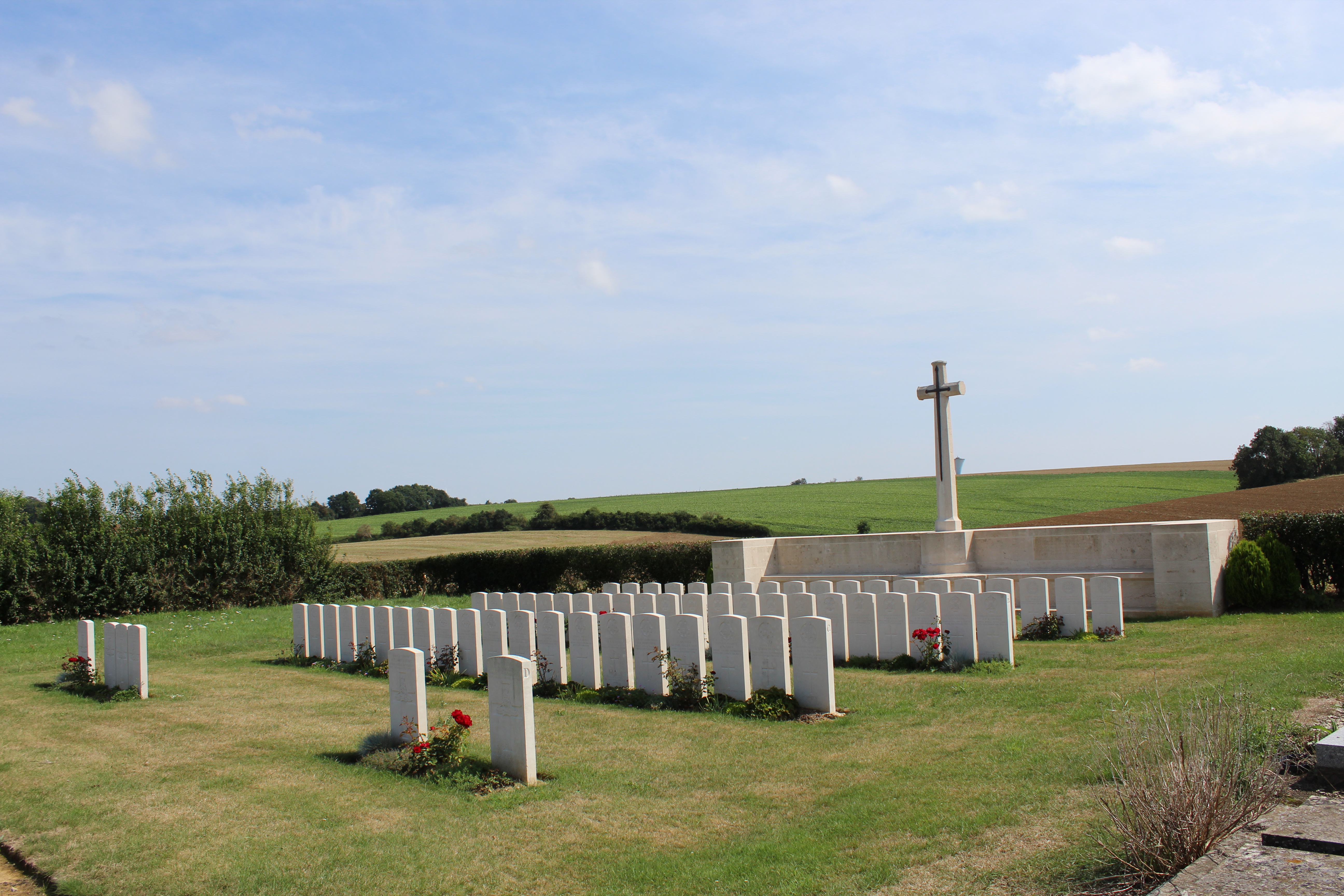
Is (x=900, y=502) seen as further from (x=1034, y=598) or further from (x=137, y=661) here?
(x=137, y=661)

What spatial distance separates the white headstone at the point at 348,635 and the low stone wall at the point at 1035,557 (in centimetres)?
744

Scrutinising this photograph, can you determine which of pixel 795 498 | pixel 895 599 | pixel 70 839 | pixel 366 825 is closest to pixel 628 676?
pixel 895 599

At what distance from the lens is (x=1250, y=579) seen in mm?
13633

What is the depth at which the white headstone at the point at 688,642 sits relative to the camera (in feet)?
30.0

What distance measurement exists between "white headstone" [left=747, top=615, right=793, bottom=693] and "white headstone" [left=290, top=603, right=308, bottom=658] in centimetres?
944

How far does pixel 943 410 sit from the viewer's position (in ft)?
57.5

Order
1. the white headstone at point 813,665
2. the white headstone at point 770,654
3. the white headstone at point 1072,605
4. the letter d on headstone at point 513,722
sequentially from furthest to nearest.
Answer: the white headstone at point 1072,605 → the white headstone at point 770,654 → the white headstone at point 813,665 → the letter d on headstone at point 513,722

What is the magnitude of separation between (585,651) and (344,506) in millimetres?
58010

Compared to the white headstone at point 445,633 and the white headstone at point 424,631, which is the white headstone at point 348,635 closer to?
the white headstone at point 424,631

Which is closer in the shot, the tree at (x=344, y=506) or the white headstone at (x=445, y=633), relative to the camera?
the white headstone at (x=445, y=633)

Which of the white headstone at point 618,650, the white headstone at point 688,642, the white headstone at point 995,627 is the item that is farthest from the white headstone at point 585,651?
the white headstone at point 995,627

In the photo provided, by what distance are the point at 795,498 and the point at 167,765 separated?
150 ft

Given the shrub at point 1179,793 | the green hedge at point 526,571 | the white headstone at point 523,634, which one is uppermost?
the shrub at point 1179,793

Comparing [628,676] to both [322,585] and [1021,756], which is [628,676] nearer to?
[1021,756]
